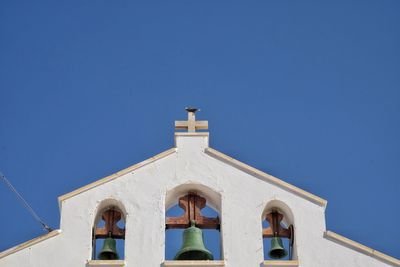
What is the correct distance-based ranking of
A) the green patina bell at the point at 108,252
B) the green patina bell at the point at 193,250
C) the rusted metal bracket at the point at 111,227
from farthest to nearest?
1. the rusted metal bracket at the point at 111,227
2. the green patina bell at the point at 108,252
3. the green patina bell at the point at 193,250

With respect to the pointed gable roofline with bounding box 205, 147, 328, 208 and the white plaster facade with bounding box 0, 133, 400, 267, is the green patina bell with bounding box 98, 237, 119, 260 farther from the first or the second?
the pointed gable roofline with bounding box 205, 147, 328, 208

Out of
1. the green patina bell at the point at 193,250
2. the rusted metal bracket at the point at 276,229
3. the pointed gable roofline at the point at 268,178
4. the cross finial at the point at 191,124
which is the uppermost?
the cross finial at the point at 191,124

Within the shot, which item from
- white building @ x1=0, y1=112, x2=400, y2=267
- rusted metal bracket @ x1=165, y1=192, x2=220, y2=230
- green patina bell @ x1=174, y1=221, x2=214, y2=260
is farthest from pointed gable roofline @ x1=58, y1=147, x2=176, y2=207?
green patina bell @ x1=174, y1=221, x2=214, y2=260

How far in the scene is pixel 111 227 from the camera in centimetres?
2977

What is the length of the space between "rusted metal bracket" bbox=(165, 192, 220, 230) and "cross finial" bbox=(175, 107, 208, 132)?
127 cm

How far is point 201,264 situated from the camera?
94.2 feet

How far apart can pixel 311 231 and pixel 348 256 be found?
0.76 meters

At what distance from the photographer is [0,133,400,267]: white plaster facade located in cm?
2886

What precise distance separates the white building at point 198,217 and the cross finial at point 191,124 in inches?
3.2

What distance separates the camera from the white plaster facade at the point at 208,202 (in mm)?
28859

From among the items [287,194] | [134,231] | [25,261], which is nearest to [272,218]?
[287,194]

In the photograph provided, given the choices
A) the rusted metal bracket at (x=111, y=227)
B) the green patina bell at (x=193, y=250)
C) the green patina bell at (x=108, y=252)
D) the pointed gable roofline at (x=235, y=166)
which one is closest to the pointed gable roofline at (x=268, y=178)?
the pointed gable roofline at (x=235, y=166)

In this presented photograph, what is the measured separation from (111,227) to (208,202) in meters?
1.75

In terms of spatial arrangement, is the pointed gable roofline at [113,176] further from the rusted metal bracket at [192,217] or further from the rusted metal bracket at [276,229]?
the rusted metal bracket at [276,229]
